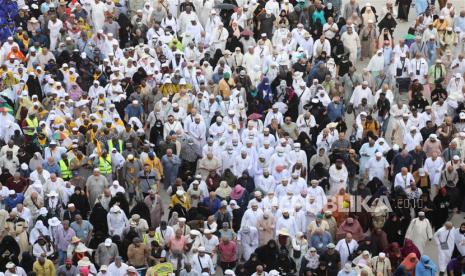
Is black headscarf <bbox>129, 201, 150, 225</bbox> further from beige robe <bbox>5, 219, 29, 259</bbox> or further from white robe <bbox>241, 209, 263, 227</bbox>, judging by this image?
beige robe <bbox>5, 219, 29, 259</bbox>

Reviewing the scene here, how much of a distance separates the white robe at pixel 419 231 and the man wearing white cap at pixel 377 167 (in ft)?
7.71

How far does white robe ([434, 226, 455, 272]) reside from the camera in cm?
3019

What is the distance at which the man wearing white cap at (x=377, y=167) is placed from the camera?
32.5m

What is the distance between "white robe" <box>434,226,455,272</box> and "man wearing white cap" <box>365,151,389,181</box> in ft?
8.98

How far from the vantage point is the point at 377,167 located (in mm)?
32500

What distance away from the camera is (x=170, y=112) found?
34.6m

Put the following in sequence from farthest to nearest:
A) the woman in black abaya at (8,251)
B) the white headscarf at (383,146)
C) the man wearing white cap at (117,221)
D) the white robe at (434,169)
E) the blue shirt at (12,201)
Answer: the white headscarf at (383,146) → the white robe at (434,169) → the blue shirt at (12,201) → the man wearing white cap at (117,221) → the woman in black abaya at (8,251)

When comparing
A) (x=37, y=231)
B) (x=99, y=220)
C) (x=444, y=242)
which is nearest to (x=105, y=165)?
(x=99, y=220)

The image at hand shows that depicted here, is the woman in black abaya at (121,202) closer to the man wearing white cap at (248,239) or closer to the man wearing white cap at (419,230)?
the man wearing white cap at (248,239)

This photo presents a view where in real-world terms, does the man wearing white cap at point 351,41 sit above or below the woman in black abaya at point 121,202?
above

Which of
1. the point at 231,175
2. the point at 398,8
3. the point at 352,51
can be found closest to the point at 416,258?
the point at 231,175

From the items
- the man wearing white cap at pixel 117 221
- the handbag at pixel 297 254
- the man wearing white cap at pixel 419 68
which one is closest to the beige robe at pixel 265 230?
the handbag at pixel 297 254

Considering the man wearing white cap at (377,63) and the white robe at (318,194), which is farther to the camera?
the man wearing white cap at (377,63)

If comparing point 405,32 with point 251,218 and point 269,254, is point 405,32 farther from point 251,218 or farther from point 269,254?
point 269,254
